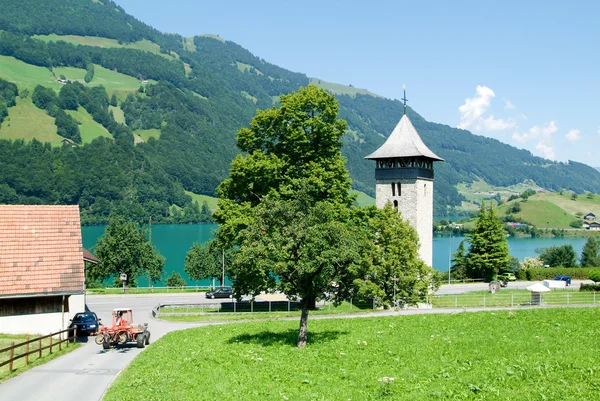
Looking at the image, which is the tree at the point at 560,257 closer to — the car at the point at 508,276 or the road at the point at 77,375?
the car at the point at 508,276

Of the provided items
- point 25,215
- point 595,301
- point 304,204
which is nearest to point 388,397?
point 304,204

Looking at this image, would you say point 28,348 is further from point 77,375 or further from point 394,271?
point 394,271

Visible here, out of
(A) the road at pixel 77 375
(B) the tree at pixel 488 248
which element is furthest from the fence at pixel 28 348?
(B) the tree at pixel 488 248

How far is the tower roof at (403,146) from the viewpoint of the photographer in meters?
61.0

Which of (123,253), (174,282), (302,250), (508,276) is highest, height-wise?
(302,250)

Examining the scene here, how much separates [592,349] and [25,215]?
30327 millimetres

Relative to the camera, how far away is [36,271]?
35.0 meters

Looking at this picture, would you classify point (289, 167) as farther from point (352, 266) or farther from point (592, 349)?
point (592, 349)

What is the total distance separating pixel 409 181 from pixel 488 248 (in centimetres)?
2176

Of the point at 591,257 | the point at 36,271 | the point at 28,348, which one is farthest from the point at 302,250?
the point at 591,257

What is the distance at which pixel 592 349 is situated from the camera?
23328 mm

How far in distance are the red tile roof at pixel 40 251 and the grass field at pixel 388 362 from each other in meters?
6.53

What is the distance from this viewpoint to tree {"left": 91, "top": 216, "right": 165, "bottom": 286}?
76.6 metres

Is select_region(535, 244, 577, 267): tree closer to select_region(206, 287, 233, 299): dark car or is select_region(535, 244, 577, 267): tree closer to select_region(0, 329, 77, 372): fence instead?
select_region(206, 287, 233, 299): dark car
